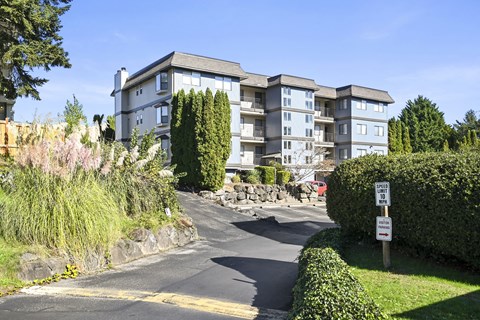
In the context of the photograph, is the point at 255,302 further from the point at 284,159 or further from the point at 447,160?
the point at 284,159

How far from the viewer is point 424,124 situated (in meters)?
59.4

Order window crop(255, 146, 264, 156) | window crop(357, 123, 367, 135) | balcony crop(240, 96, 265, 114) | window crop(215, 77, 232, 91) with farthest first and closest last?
window crop(357, 123, 367, 135) → window crop(255, 146, 264, 156) → balcony crop(240, 96, 265, 114) → window crop(215, 77, 232, 91)

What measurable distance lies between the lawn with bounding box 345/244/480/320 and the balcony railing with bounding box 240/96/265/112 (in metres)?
35.1

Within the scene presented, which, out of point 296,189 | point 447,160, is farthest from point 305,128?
point 447,160

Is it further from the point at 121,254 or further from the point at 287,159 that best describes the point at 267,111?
the point at 121,254

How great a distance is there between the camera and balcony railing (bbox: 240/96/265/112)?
142 feet

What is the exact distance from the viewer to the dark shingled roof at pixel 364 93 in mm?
49253

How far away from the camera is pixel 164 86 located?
35.8m

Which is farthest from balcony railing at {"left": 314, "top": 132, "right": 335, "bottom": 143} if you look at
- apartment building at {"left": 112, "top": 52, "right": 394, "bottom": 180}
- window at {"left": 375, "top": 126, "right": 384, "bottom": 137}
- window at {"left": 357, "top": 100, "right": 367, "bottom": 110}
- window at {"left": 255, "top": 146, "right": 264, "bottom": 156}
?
window at {"left": 255, "top": 146, "right": 264, "bottom": 156}

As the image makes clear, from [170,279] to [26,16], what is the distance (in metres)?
18.6

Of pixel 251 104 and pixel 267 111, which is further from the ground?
pixel 251 104

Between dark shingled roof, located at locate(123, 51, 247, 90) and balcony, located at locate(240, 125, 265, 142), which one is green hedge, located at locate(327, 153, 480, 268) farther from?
balcony, located at locate(240, 125, 265, 142)

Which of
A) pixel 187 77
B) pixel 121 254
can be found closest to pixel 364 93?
pixel 187 77

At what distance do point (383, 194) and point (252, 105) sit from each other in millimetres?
36721
